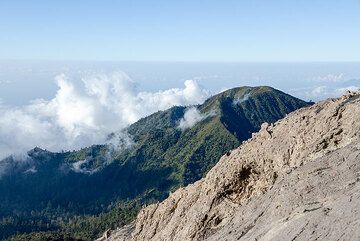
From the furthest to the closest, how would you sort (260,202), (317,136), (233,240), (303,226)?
(317,136) < (260,202) < (233,240) < (303,226)

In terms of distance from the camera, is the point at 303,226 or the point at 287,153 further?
the point at 287,153

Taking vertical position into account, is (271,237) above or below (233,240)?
above

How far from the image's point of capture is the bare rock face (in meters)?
42.2

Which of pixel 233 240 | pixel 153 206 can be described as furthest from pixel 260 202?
pixel 153 206

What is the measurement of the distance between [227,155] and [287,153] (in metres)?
14.3

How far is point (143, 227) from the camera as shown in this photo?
279 ft

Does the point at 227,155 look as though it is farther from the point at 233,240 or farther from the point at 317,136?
the point at 233,240

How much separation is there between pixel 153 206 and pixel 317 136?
36987mm

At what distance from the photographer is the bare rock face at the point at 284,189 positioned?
138 feet

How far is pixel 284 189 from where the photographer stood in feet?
168

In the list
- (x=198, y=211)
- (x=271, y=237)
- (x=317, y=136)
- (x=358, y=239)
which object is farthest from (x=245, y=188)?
(x=358, y=239)

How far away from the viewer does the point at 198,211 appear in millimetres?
65938

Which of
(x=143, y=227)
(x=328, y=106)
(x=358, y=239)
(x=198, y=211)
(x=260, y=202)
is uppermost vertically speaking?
(x=328, y=106)

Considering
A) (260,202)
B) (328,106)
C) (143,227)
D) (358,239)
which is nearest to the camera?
(358,239)
